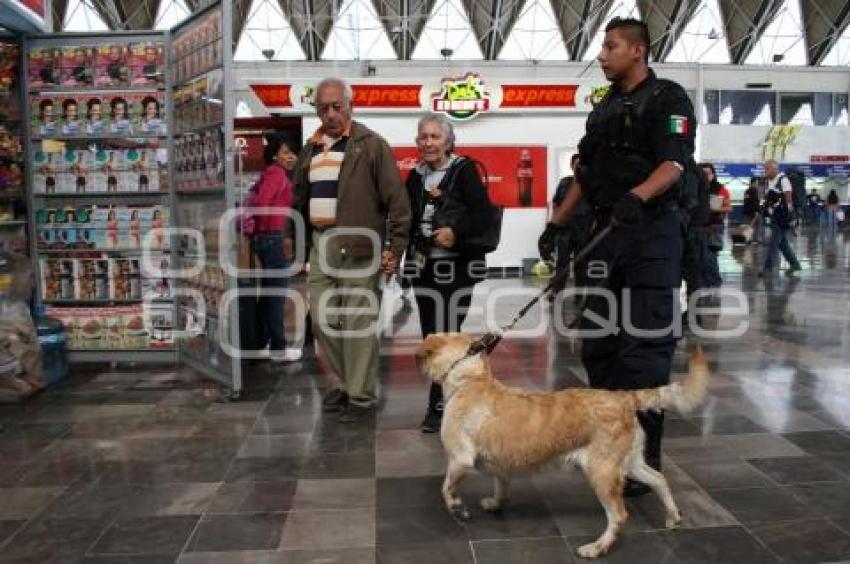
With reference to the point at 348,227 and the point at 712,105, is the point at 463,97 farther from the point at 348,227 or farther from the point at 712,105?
the point at 712,105

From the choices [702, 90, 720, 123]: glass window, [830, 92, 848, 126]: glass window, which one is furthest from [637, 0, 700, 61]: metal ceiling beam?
[830, 92, 848, 126]: glass window

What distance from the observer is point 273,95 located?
13.6 m

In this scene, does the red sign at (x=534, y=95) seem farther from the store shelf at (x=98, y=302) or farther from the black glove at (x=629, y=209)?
the black glove at (x=629, y=209)

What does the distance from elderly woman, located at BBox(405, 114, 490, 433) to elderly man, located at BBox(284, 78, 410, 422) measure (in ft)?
0.39

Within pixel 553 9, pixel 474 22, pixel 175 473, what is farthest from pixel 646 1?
pixel 175 473

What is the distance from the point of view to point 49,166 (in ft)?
19.8

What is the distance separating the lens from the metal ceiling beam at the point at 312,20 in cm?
3544

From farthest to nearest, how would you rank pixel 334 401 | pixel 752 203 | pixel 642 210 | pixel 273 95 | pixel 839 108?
pixel 839 108 < pixel 752 203 < pixel 273 95 < pixel 334 401 < pixel 642 210

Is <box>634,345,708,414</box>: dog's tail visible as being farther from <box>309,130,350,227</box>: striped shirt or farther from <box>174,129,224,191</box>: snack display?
<box>174,129,224,191</box>: snack display

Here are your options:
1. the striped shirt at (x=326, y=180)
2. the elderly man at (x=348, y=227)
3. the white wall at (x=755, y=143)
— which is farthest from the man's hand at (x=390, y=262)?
the white wall at (x=755, y=143)

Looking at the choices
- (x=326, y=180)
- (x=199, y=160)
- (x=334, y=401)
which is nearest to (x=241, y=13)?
(x=199, y=160)

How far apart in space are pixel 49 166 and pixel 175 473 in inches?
135

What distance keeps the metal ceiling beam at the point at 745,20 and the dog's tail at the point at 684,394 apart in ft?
128

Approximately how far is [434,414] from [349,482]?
38.0 inches
